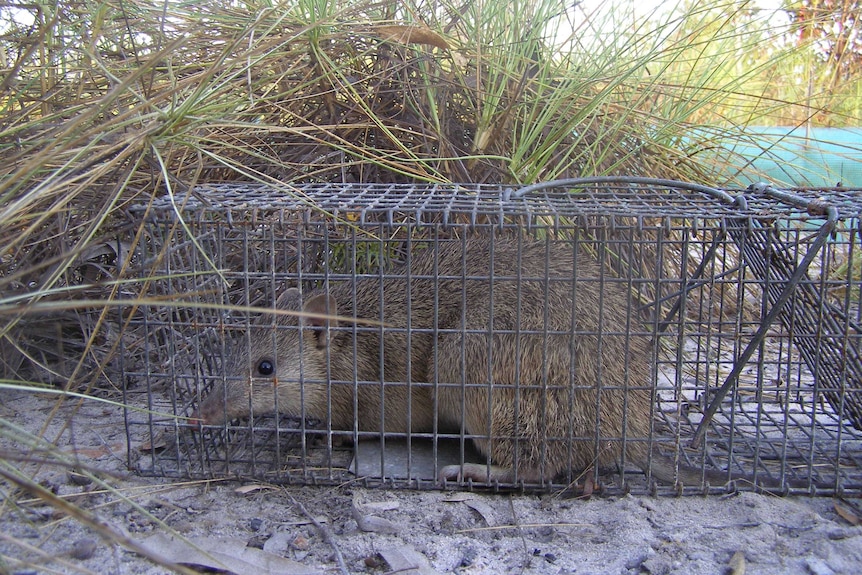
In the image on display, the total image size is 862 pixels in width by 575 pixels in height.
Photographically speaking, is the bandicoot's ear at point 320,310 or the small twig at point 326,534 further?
the bandicoot's ear at point 320,310

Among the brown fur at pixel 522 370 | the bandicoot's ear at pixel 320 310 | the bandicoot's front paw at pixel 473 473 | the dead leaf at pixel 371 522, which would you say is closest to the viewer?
the dead leaf at pixel 371 522

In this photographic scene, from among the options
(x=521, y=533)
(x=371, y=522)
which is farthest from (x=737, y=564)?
(x=371, y=522)

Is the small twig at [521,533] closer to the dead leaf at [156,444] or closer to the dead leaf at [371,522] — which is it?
the dead leaf at [371,522]

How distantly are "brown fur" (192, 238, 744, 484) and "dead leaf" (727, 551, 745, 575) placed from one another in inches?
18.5

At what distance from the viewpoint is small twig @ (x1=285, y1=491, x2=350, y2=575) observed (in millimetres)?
2648

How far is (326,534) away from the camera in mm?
2844

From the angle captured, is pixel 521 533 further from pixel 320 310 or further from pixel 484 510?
pixel 320 310

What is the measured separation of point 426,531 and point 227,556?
765 mm

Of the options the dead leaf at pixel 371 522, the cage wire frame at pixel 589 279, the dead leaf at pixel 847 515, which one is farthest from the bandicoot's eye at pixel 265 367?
the dead leaf at pixel 847 515

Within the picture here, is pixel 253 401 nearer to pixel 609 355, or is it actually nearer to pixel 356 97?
pixel 609 355

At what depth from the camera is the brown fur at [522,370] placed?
310 centimetres

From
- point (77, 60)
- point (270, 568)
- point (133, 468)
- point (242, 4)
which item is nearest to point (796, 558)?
point (270, 568)

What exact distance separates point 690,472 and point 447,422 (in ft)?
3.94

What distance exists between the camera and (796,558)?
273 centimetres
